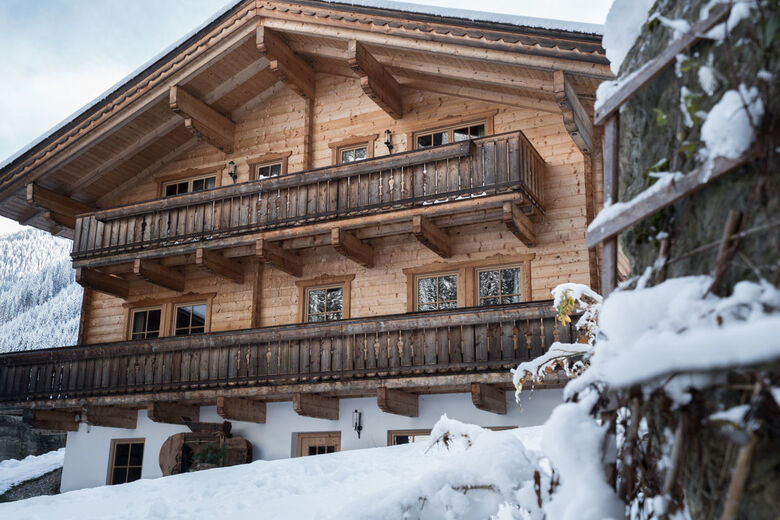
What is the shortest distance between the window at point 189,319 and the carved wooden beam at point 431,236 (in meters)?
6.19

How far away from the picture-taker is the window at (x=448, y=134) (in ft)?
53.2

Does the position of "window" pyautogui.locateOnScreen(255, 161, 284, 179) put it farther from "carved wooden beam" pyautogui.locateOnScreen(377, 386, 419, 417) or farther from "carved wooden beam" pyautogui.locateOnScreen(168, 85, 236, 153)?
"carved wooden beam" pyautogui.locateOnScreen(377, 386, 419, 417)

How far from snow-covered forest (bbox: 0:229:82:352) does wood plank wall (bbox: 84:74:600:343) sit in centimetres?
2462

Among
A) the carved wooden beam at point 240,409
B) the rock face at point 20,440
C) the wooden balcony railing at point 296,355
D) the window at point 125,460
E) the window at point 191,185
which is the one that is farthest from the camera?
the rock face at point 20,440

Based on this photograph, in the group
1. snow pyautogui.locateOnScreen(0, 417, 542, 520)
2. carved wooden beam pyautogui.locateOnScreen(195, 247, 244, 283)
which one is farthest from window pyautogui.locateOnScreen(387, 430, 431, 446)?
carved wooden beam pyautogui.locateOnScreen(195, 247, 244, 283)

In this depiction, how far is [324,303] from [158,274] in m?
3.93

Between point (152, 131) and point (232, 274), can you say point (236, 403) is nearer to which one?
point (232, 274)

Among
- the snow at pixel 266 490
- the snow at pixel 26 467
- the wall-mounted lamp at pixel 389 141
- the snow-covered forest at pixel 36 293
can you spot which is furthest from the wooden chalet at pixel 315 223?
the snow-covered forest at pixel 36 293

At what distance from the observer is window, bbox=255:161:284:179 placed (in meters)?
18.3

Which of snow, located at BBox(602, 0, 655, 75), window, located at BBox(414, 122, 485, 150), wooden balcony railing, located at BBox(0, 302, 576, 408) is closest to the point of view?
snow, located at BBox(602, 0, 655, 75)

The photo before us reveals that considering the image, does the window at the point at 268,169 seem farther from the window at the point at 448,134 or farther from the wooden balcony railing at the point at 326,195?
the window at the point at 448,134

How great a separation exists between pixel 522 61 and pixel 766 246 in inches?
440

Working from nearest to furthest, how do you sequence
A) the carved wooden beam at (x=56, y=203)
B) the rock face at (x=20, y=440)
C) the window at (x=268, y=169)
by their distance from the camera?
the window at (x=268, y=169), the carved wooden beam at (x=56, y=203), the rock face at (x=20, y=440)

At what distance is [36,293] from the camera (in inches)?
1769
